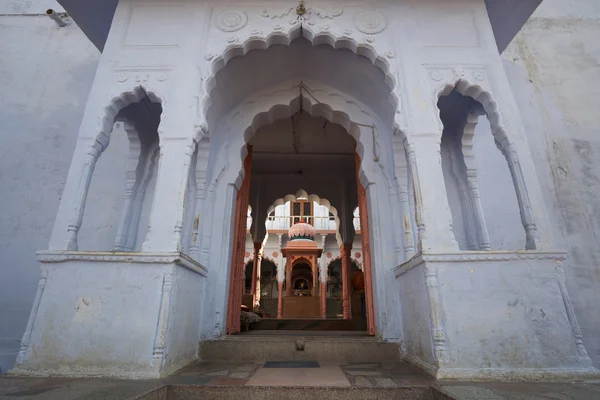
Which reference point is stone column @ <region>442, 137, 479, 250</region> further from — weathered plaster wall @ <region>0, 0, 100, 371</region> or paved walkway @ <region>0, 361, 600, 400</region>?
weathered plaster wall @ <region>0, 0, 100, 371</region>

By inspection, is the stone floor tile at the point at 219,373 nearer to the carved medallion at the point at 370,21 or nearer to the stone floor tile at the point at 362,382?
the stone floor tile at the point at 362,382

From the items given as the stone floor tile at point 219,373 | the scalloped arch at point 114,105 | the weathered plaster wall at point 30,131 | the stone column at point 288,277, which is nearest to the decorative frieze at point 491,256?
the stone floor tile at point 219,373

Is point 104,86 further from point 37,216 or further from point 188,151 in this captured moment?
point 37,216

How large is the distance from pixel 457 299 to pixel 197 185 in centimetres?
289

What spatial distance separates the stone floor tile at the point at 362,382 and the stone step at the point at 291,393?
0.20ft

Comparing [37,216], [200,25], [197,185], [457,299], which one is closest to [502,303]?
[457,299]

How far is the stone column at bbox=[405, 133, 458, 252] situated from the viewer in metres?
2.75

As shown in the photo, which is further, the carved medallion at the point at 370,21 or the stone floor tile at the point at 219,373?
the carved medallion at the point at 370,21

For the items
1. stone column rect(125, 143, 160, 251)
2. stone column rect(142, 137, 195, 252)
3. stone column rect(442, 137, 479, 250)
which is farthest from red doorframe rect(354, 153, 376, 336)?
stone column rect(125, 143, 160, 251)

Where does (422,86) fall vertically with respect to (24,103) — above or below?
below

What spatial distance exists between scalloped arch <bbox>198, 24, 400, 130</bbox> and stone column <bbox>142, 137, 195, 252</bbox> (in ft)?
2.08

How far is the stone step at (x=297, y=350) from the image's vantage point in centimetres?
330

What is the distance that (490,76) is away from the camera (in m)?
3.27

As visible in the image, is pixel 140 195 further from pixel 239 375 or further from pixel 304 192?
pixel 304 192
